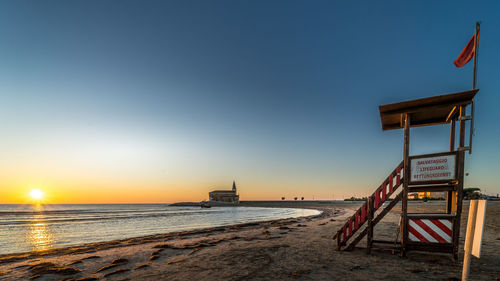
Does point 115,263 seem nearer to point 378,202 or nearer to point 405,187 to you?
point 378,202

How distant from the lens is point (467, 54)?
845 centimetres

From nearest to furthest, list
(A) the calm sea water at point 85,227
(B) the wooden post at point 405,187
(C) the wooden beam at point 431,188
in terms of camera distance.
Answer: (C) the wooden beam at point 431,188 → (B) the wooden post at point 405,187 → (A) the calm sea water at point 85,227

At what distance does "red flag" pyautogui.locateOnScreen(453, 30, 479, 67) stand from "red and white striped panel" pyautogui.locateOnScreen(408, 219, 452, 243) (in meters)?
5.57

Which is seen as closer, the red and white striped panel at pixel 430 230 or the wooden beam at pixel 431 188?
the red and white striped panel at pixel 430 230

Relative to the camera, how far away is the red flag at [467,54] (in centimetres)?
802

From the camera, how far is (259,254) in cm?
923

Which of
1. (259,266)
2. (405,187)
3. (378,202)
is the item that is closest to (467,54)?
(405,187)

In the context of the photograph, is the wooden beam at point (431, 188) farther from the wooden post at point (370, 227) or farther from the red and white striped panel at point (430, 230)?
the wooden post at point (370, 227)

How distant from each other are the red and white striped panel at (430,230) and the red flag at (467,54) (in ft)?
18.3

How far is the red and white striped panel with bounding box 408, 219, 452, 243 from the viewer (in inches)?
305

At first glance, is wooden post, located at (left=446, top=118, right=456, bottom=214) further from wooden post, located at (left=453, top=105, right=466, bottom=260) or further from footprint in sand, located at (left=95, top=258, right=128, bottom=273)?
footprint in sand, located at (left=95, top=258, right=128, bottom=273)

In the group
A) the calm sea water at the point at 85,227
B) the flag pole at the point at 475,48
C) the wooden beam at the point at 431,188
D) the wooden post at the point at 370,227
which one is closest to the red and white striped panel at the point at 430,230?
the wooden beam at the point at 431,188

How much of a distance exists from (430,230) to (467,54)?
6.25 metres

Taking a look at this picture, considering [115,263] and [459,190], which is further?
[115,263]
